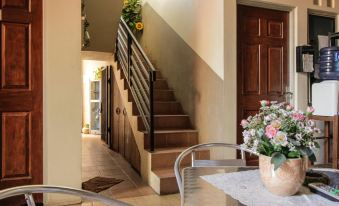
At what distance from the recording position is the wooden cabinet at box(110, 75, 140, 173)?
4.31 metres

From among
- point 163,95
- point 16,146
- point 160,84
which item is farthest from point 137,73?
point 16,146

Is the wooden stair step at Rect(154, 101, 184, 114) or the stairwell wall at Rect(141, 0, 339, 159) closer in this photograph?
the stairwell wall at Rect(141, 0, 339, 159)

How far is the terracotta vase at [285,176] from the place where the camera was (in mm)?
1159

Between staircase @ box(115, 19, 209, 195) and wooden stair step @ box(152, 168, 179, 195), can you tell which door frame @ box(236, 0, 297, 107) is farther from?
wooden stair step @ box(152, 168, 179, 195)

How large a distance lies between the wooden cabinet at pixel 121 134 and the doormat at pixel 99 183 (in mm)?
459

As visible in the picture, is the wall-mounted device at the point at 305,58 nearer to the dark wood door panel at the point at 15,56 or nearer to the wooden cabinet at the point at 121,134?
the wooden cabinet at the point at 121,134

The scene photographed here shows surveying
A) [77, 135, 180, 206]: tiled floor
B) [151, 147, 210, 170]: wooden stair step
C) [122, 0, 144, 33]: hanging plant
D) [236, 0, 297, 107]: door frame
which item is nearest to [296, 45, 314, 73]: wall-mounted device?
[236, 0, 297, 107]: door frame

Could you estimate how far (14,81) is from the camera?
2.85 metres

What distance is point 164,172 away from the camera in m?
3.38

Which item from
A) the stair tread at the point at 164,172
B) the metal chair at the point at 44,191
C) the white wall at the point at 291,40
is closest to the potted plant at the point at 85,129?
the stair tread at the point at 164,172

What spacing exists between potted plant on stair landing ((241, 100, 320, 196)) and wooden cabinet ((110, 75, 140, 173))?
→ 2.96 m

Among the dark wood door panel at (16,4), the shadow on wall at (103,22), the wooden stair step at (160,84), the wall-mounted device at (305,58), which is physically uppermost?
the shadow on wall at (103,22)

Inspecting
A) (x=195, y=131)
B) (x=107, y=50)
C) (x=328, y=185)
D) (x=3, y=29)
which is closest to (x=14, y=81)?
(x=3, y=29)

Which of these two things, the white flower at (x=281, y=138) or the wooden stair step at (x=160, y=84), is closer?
the white flower at (x=281, y=138)
